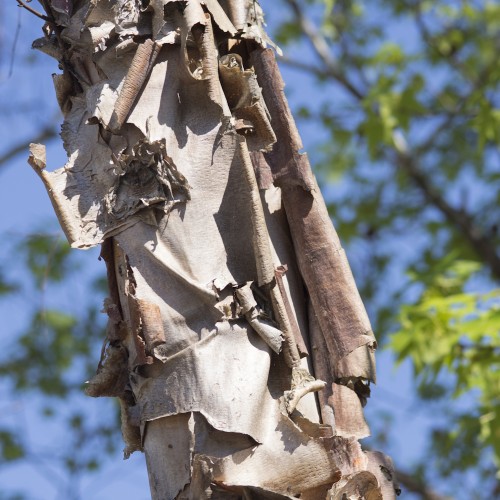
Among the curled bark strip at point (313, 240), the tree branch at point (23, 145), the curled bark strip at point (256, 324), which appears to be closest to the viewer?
the curled bark strip at point (256, 324)

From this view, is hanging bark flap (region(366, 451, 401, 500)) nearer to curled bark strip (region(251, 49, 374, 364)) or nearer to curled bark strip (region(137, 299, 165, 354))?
curled bark strip (region(251, 49, 374, 364))

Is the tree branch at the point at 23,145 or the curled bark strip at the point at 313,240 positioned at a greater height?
the tree branch at the point at 23,145

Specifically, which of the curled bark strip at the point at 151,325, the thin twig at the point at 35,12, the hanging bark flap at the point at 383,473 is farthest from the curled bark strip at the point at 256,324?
the thin twig at the point at 35,12

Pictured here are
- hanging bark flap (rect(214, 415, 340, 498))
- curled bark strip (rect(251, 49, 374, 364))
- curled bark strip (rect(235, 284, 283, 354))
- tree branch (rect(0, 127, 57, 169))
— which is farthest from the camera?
tree branch (rect(0, 127, 57, 169))

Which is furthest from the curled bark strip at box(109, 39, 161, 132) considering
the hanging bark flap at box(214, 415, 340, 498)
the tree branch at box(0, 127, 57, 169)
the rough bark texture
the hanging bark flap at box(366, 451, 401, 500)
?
the tree branch at box(0, 127, 57, 169)

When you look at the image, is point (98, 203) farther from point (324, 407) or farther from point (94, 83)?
point (324, 407)

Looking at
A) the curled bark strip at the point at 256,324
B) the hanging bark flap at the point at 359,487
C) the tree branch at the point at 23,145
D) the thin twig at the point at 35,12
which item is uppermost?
the tree branch at the point at 23,145

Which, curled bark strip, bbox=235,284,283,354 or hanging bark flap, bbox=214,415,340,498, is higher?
curled bark strip, bbox=235,284,283,354

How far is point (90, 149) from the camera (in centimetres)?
144

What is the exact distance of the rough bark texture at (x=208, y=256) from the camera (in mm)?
→ 1241

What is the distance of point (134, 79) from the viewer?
55.9 inches

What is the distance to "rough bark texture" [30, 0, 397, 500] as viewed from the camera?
1241 millimetres

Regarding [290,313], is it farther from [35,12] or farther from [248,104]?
[35,12]

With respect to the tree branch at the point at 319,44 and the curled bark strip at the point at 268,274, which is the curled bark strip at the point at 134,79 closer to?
the curled bark strip at the point at 268,274
